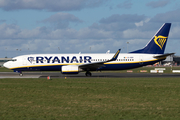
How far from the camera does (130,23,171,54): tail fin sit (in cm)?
4338

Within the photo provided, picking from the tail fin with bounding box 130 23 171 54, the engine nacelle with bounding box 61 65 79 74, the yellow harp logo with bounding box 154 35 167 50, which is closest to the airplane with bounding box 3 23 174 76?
the tail fin with bounding box 130 23 171 54

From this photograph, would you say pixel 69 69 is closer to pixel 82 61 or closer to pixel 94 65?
pixel 82 61

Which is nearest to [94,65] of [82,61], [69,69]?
[82,61]

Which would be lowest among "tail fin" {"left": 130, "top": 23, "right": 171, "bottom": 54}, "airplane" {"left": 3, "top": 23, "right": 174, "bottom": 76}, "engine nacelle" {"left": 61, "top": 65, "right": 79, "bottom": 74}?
"engine nacelle" {"left": 61, "top": 65, "right": 79, "bottom": 74}

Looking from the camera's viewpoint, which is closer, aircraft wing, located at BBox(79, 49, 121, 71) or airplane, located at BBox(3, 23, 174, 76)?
aircraft wing, located at BBox(79, 49, 121, 71)

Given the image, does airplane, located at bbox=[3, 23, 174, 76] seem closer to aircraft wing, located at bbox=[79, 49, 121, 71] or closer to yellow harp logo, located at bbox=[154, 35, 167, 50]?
aircraft wing, located at bbox=[79, 49, 121, 71]

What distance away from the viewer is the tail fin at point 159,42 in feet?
142

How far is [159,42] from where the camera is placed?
4359 centimetres

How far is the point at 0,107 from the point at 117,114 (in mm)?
6400

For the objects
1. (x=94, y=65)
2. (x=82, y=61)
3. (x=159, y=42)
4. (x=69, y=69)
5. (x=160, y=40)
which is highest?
(x=160, y=40)

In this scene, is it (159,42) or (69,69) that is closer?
(69,69)

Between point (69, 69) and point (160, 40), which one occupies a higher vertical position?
point (160, 40)

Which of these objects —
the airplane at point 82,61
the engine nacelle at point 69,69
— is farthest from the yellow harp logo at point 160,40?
the engine nacelle at point 69,69

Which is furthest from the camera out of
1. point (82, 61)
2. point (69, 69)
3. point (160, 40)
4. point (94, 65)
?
point (160, 40)
